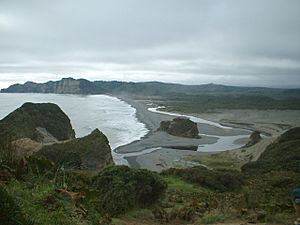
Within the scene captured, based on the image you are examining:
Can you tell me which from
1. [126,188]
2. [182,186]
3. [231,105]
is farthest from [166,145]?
[231,105]

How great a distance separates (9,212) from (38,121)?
31.3 metres

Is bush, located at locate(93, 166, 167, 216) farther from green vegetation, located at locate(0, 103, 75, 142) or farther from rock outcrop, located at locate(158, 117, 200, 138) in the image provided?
rock outcrop, located at locate(158, 117, 200, 138)

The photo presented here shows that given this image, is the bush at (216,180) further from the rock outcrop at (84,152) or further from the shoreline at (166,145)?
the shoreline at (166,145)

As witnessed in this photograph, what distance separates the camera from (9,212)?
15.7 feet

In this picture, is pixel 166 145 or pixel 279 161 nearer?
pixel 279 161

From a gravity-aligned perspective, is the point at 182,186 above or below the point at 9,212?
below

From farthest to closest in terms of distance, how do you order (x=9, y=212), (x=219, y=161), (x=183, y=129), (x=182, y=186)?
(x=183, y=129) → (x=219, y=161) → (x=182, y=186) → (x=9, y=212)

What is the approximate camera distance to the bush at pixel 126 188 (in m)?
10.1

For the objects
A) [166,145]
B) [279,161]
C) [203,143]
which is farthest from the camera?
[203,143]

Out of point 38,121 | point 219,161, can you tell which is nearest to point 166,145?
point 219,161

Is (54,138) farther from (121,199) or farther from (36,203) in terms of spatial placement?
(36,203)

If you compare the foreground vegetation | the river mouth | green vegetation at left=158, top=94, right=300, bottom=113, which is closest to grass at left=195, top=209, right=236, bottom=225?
the foreground vegetation

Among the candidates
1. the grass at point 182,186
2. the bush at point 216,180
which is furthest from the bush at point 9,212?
the bush at point 216,180

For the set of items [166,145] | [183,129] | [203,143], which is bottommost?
[203,143]
